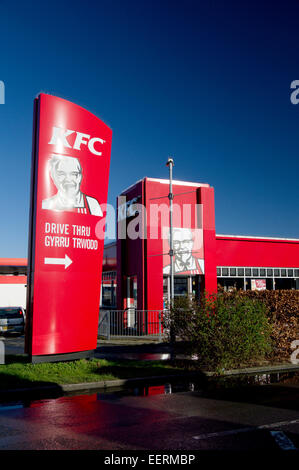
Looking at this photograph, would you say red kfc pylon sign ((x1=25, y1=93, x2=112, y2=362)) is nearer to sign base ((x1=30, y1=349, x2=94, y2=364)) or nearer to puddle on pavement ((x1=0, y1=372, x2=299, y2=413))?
sign base ((x1=30, y1=349, x2=94, y2=364))

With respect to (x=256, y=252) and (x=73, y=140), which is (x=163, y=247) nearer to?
(x=256, y=252)

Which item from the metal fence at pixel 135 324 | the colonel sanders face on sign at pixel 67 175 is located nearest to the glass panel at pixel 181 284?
the metal fence at pixel 135 324

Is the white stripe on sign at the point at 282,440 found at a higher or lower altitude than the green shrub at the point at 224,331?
lower

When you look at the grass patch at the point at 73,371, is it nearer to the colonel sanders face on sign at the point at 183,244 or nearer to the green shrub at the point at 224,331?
the green shrub at the point at 224,331

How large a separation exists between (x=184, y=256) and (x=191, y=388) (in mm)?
13735

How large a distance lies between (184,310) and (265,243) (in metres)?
18.4

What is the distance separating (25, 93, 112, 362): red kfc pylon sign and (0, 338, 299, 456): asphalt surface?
9.03 feet

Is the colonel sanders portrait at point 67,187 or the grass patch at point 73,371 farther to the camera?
the colonel sanders portrait at point 67,187

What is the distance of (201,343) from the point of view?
11.8m

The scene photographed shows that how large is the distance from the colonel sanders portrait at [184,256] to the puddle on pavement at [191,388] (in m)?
12.0

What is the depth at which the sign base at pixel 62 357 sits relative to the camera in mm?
11188

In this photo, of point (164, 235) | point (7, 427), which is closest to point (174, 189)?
point (164, 235)

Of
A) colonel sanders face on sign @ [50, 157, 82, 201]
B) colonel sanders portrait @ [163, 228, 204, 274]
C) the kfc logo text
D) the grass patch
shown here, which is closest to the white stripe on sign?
the grass patch

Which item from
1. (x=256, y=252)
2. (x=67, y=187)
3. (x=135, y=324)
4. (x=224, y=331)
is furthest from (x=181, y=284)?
(x=67, y=187)
